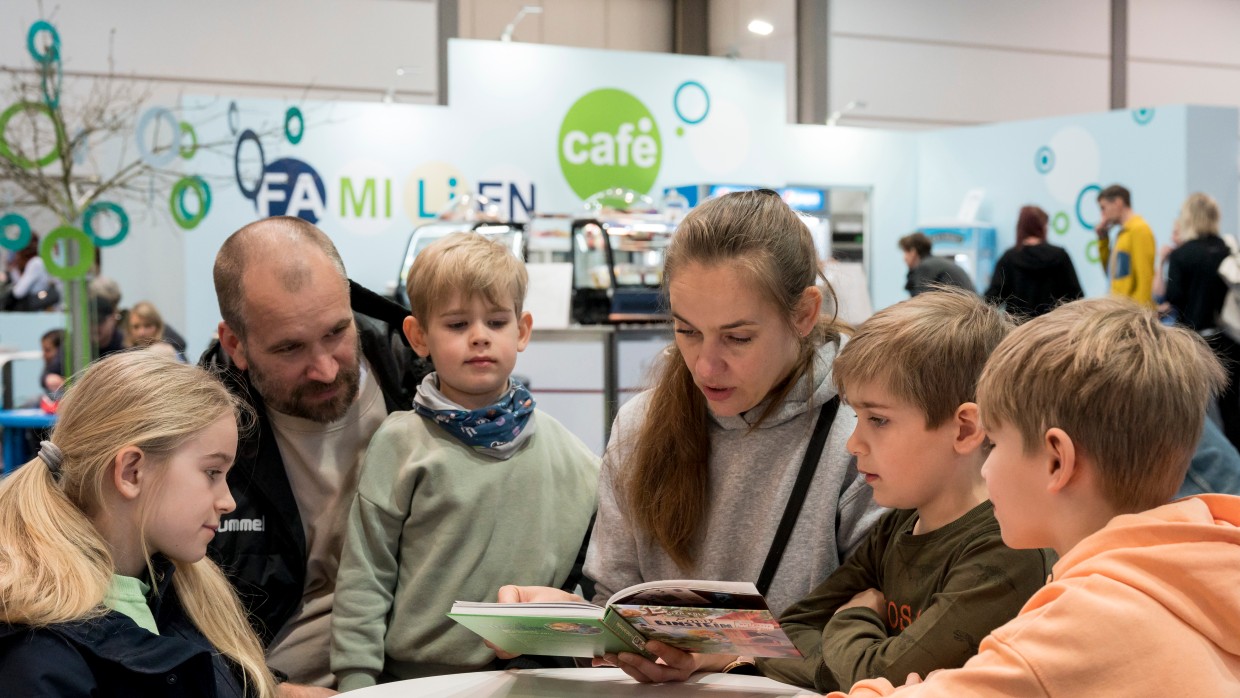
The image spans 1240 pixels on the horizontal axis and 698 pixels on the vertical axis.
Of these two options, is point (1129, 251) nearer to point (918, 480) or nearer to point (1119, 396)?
point (918, 480)

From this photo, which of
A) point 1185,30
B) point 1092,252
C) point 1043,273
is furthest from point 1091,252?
point 1185,30

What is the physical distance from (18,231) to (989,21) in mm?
10978

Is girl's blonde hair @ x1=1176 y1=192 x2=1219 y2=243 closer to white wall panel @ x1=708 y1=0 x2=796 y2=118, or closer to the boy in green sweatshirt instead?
white wall panel @ x1=708 y1=0 x2=796 y2=118

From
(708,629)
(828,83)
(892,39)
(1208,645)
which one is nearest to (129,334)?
(708,629)

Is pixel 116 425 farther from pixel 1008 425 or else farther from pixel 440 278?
pixel 1008 425

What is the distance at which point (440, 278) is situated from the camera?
2258 millimetres

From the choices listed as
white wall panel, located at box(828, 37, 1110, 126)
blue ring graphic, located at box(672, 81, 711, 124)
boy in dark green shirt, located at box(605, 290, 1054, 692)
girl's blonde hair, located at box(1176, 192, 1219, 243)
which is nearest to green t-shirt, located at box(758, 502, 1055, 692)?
boy in dark green shirt, located at box(605, 290, 1054, 692)

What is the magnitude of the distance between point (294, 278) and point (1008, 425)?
1.47 m

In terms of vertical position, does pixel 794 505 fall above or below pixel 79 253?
below

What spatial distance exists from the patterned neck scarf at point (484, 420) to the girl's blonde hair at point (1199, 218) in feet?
21.5

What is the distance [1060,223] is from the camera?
37.8 feet

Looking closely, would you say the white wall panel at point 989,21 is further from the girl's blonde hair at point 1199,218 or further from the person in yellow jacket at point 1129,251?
the girl's blonde hair at point 1199,218

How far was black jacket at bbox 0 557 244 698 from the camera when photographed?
1439 mm

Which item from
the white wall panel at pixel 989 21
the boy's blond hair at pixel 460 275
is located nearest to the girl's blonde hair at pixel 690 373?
the boy's blond hair at pixel 460 275
